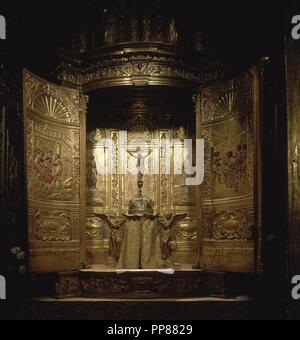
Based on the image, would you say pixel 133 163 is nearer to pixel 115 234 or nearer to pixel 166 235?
pixel 115 234

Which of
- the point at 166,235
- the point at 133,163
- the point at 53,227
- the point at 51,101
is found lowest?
the point at 166,235

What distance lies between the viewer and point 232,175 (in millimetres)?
8531

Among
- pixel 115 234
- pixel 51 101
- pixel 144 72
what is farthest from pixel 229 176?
pixel 51 101

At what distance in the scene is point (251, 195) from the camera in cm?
806

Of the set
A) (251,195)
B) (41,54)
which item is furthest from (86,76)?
(251,195)

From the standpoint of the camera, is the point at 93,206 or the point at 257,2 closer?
the point at 257,2

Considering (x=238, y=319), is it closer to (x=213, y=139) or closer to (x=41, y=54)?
(x=213, y=139)

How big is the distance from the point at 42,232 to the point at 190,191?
2.55 meters

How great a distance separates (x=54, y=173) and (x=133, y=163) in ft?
5.51

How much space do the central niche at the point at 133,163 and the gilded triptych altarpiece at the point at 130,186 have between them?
0.02 m

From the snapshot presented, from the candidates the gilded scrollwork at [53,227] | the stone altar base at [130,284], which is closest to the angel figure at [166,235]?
the stone altar base at [130,284]

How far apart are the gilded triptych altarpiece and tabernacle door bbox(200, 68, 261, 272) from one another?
0.01 metres

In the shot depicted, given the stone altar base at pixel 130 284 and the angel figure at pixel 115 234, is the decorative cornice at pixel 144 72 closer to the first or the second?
the angel figure at pixel 115 234

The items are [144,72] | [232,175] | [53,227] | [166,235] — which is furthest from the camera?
[166,235]
